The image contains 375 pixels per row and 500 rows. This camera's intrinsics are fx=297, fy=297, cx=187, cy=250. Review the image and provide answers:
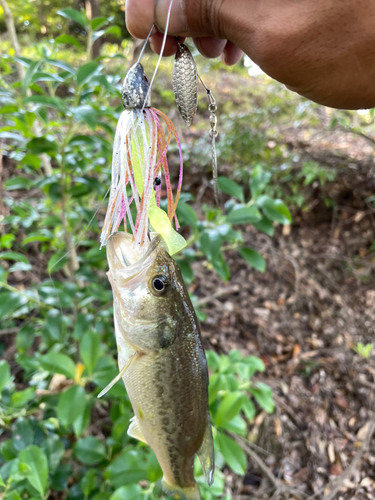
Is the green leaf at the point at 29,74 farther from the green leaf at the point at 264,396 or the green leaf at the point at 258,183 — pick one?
the green leaf at the point at 264,396

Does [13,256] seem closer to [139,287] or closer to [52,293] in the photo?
[52,293]

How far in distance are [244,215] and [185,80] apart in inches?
27.2

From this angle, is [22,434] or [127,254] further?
[22,434]

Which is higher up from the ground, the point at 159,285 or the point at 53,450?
the point at 159,285

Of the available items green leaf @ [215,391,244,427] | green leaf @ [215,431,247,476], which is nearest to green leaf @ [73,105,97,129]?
green leaf @ [215,391,244,427]

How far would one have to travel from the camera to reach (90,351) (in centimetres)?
125

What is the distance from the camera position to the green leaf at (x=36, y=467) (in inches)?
40.0

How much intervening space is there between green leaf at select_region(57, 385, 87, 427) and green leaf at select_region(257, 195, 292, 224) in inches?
43.8

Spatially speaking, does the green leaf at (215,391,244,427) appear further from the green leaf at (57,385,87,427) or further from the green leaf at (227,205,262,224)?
the green leaf at (227,205,262,224)

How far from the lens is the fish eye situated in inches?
32.1

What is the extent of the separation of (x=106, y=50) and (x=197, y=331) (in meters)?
7.14

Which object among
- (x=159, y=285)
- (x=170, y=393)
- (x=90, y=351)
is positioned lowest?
(x=170, y=393)

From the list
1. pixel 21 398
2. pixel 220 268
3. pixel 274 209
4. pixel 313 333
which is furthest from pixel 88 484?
pixel 313 333

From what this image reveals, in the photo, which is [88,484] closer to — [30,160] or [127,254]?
[127,254]
